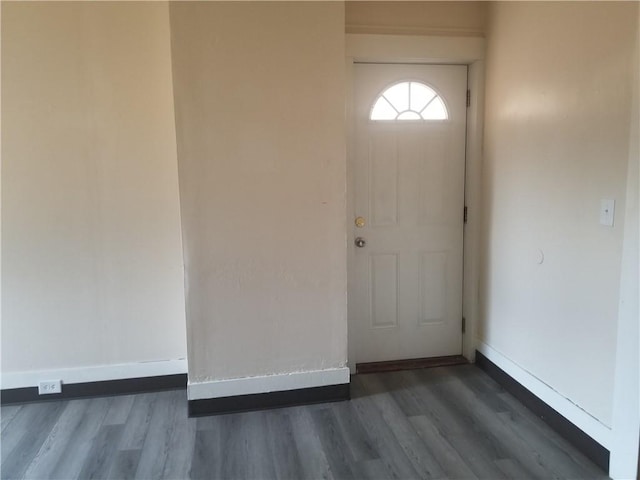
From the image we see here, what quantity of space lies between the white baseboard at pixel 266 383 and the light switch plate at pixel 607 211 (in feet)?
5.37

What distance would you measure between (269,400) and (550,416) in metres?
1.60

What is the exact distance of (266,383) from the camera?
110 inches

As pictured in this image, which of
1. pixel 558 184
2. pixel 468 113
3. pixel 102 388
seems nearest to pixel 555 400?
pixel 558 184

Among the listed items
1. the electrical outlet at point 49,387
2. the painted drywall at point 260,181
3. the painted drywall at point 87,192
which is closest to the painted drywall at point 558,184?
the painted drywall at point 260,181

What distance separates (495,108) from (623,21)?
1064mm

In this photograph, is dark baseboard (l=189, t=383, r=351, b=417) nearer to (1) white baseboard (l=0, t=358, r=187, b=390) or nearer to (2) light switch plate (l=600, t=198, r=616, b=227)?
(1) white baseboard (l=0, t=358, r=187, b=390)

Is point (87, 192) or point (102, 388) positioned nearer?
point (87, 192)

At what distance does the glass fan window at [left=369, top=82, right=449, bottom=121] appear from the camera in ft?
10.5

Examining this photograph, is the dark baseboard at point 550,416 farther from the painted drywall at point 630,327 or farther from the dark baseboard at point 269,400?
the dark baseboard at point 269,400

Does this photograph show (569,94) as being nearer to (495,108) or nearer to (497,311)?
(495,108)

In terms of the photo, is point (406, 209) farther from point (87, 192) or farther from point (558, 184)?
point (87, 192)

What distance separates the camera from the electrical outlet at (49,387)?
291cm

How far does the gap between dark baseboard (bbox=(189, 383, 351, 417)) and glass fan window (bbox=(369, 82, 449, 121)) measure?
71.6 inches

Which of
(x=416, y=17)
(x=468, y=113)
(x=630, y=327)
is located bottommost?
(x=630, y=327)
